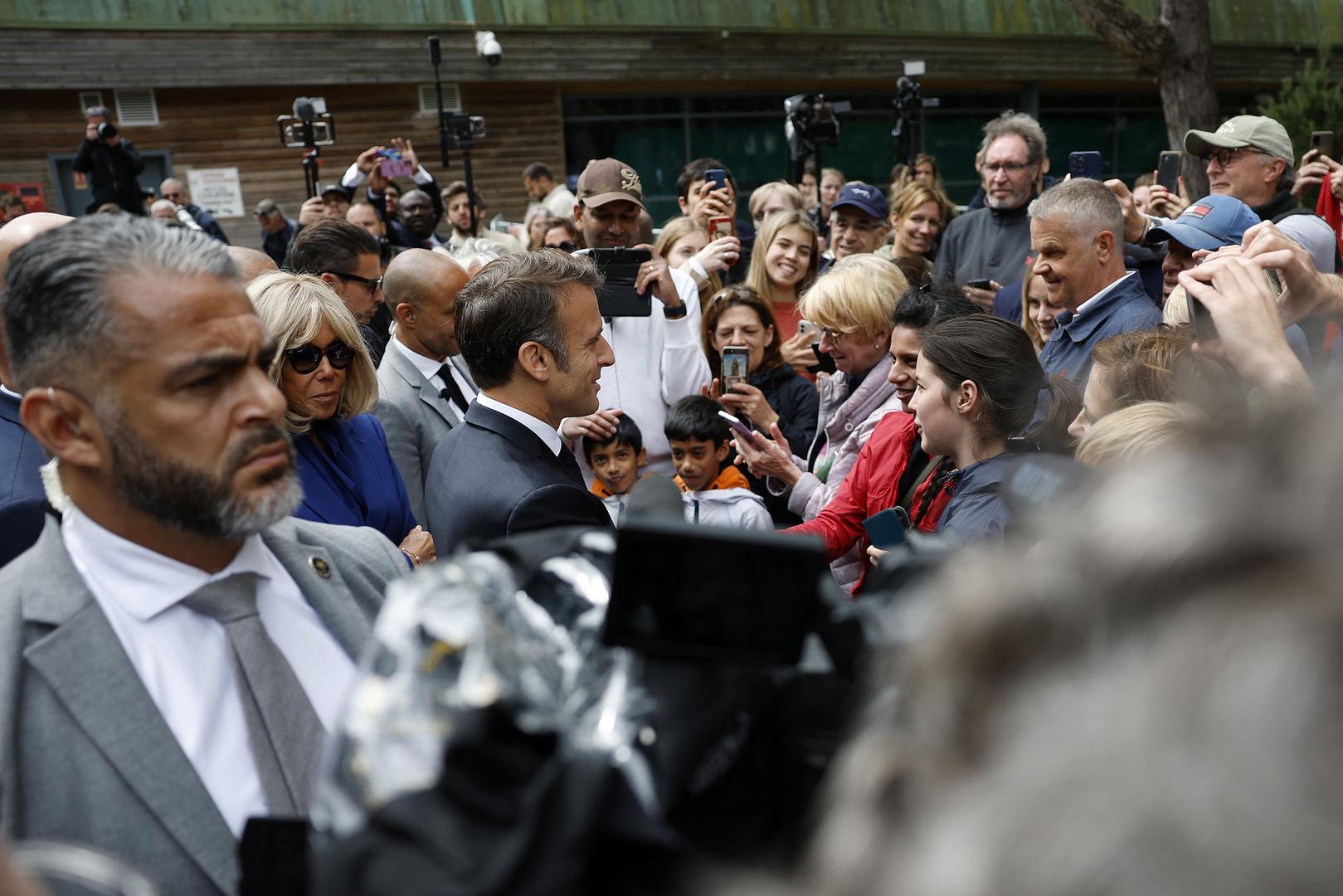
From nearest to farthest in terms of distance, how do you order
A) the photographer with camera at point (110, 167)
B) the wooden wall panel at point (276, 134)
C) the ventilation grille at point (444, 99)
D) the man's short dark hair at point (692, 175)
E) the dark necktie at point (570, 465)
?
1. the dark necktie at point (570, 465)
2. the man's short dark hair at point (692, 175)
3. the photographer with camera at point (110, 167)
4. the wooden wall panel at point (276, 134)
5. the ventilation grille at point (444, 99)

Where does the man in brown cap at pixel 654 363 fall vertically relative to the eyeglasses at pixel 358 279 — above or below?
below

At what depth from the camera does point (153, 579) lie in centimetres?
146

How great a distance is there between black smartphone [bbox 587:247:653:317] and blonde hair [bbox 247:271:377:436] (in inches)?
49.9

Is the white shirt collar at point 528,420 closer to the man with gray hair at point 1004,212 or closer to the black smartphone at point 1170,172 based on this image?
the man with gray hair at point 1004,212

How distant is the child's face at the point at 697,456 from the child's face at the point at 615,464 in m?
0.19

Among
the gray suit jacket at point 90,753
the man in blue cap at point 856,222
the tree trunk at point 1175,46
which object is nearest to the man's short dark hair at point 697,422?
the man in blue cap at point 856,222

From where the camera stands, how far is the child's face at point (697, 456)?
4.21m

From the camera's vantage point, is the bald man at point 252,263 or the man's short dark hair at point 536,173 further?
the man's short dark hair at point 536,173

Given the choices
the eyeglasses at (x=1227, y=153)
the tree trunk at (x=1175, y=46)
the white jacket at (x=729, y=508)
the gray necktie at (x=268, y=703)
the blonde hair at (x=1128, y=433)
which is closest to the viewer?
the gray necktie at (x=268, y=703)

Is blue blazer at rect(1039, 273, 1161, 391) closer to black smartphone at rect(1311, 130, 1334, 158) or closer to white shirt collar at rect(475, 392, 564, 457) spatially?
white shirt collar at rect(475, 392, 564, 457)

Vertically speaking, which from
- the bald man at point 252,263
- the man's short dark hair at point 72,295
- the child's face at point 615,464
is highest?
the man's short dark hair at point 72,295

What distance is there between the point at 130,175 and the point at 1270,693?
11176 millimetres

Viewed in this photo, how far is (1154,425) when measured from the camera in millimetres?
1972

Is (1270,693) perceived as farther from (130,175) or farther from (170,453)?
(130,175)
